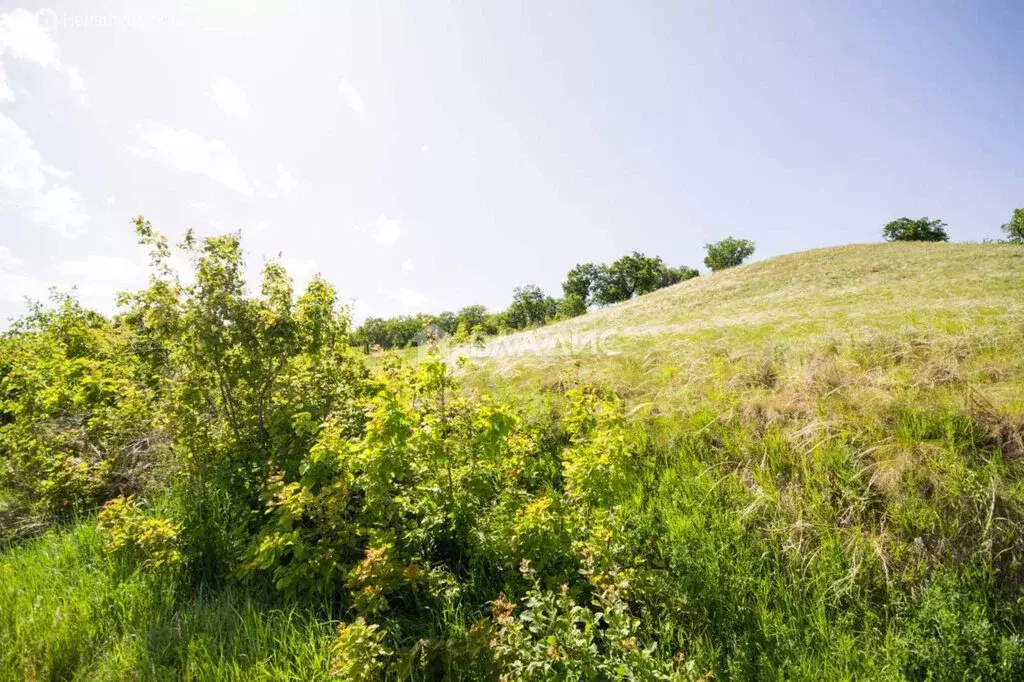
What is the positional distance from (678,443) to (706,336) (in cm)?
599

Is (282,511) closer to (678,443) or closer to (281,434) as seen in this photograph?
(281,434)

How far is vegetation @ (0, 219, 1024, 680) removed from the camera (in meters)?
3.28

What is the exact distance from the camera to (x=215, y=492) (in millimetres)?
→ 5102

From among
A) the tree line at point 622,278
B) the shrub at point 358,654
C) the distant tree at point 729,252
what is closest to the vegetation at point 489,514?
the shrub at point 358,654

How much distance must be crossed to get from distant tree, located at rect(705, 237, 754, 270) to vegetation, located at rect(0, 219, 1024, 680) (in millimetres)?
89801

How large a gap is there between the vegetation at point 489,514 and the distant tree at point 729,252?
295 feet

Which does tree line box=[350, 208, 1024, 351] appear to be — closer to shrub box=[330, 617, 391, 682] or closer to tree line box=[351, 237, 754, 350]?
tree line box=[351, 237, 754, 350]

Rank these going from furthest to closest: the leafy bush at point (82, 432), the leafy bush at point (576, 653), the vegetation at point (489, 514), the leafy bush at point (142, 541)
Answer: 1. the leafy bush at point (82, 432)
2. the leafy bush at point (142, 541)
3. the vegetation at point (489, 514)
4. the leafy bush at point (576, 653)

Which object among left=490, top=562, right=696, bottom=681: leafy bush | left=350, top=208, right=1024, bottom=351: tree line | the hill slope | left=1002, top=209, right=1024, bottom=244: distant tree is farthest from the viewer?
left=350, top=208, right=1024, bottom=351: tree line

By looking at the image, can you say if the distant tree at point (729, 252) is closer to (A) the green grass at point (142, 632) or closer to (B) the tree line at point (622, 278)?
(B) the tree line at point (622, 278)

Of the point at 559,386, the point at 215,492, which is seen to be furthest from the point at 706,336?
the point at 215,492

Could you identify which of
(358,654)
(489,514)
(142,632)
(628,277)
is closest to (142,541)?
(142,632)

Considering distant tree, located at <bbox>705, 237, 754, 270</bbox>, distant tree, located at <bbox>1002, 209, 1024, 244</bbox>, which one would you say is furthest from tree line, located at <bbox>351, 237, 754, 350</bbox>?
distant tree, located at <bbox>1002, 209, 1024, 244</bbox>

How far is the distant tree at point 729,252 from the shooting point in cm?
8762
